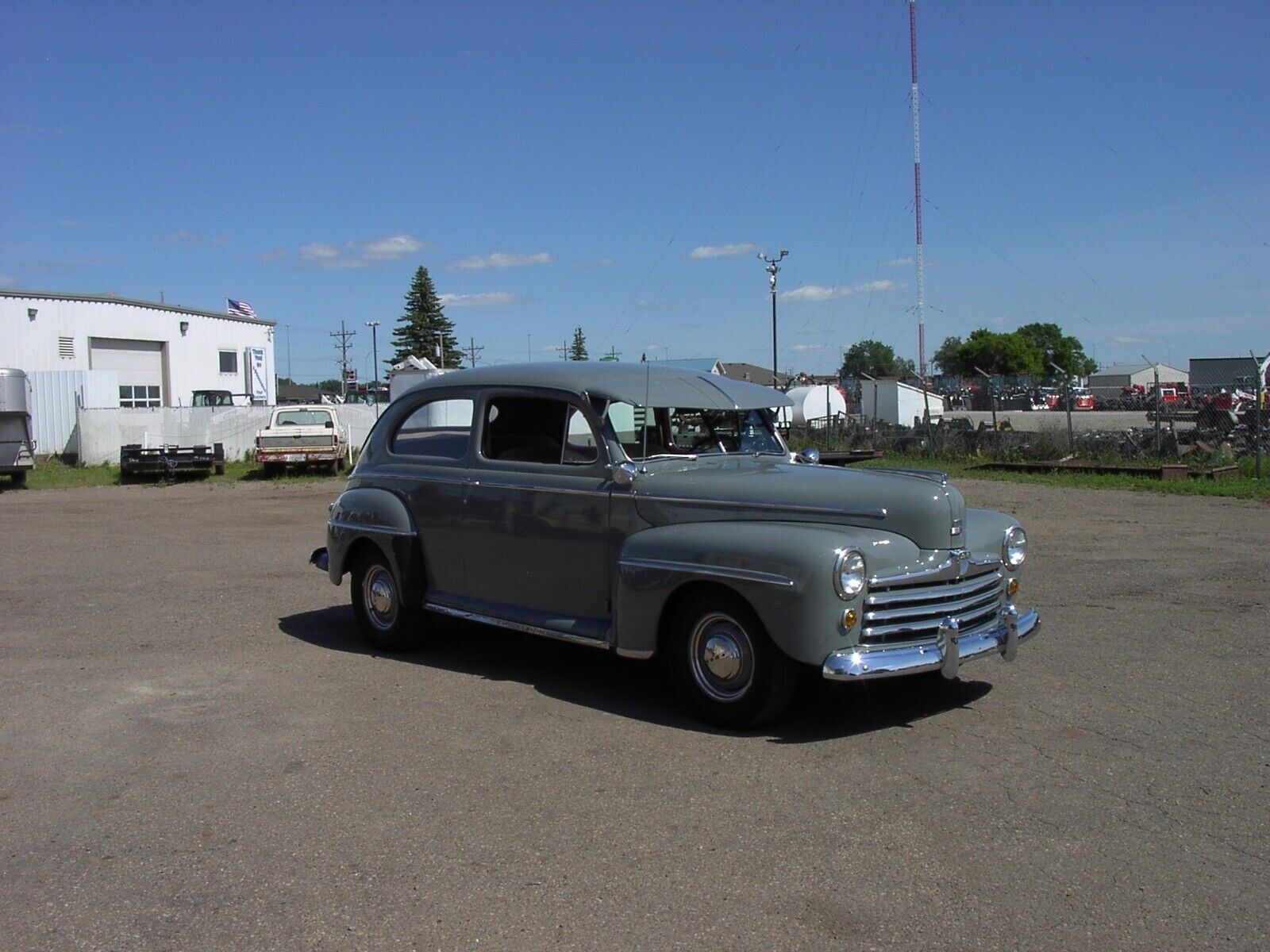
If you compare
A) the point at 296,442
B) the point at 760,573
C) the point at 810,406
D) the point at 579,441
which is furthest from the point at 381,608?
the point at 810,406

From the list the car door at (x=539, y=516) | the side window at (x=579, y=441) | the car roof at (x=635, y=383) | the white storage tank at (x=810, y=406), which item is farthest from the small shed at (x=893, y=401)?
the side window at (x=579, y=441)

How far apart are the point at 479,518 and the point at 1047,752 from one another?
3455 millimetres

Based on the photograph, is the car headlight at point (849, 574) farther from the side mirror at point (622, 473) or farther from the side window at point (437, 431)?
the side window at point (437, 431)

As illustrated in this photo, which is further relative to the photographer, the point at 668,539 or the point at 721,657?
the point at 668,539

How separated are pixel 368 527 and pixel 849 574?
3.68m

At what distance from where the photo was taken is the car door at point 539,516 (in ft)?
A: 20.9

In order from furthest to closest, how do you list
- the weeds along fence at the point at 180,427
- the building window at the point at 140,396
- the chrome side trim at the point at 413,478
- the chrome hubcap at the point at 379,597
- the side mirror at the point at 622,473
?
the building window at the point at 140,396 < the weeds along fence at the point at 180,427 < the chrome hubcap at the point at 379,597 < the chrome side trim at the point at 413,478 < the side mirror at the point at 622,473

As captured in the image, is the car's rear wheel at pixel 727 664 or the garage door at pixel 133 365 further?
the garage door at pixel 133 365

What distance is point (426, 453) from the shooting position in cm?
758

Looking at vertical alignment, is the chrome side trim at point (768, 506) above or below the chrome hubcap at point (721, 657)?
above

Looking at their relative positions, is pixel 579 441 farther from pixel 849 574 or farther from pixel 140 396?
pixel 140 396

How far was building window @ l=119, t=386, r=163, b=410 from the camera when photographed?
131ft

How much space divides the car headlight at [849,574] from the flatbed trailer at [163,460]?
872 inches

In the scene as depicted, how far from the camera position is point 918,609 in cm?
546
